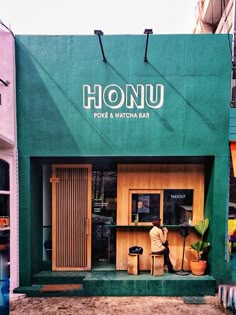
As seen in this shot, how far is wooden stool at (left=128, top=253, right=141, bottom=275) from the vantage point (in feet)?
22.9

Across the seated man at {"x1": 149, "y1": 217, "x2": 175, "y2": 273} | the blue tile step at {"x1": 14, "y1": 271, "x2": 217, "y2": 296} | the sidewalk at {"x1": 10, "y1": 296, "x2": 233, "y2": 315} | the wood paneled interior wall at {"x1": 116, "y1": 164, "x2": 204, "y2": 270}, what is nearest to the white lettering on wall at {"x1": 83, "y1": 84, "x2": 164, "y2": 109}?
the wood paneled interior wall at {"x1": 116, "y1": 164, "x2": 204, "y2": 270}

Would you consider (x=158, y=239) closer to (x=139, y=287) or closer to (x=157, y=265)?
(x=157, y=265)

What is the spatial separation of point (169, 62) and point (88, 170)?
12.5 ft

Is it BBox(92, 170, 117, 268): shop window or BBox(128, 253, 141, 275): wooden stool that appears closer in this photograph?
BBox(128, 253, 141, 275): wooden stool

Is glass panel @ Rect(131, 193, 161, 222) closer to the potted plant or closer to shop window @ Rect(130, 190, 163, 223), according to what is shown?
shop window @ Rect(130, 190, 163, 223)

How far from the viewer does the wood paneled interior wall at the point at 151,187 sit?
743cm

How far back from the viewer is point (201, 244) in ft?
22.6

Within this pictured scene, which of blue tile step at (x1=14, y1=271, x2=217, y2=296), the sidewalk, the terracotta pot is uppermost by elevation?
the terracotta pot

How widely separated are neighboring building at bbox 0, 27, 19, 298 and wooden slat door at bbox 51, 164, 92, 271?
1.11 m

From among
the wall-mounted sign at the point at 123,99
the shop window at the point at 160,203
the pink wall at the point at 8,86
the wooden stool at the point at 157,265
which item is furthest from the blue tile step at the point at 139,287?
the wall-mounted sign at the point at 123,99

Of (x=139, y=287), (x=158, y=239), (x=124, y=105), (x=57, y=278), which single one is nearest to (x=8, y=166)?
(x=57, y=278)

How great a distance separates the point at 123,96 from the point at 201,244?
182 inches

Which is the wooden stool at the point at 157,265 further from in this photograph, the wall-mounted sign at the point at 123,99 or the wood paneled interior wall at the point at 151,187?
the wall-mounted sign at the point at 123,99

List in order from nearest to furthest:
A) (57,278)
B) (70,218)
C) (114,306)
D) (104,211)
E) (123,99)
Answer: (114,306), (123,99), (57,278), (70,218), (104,211)
